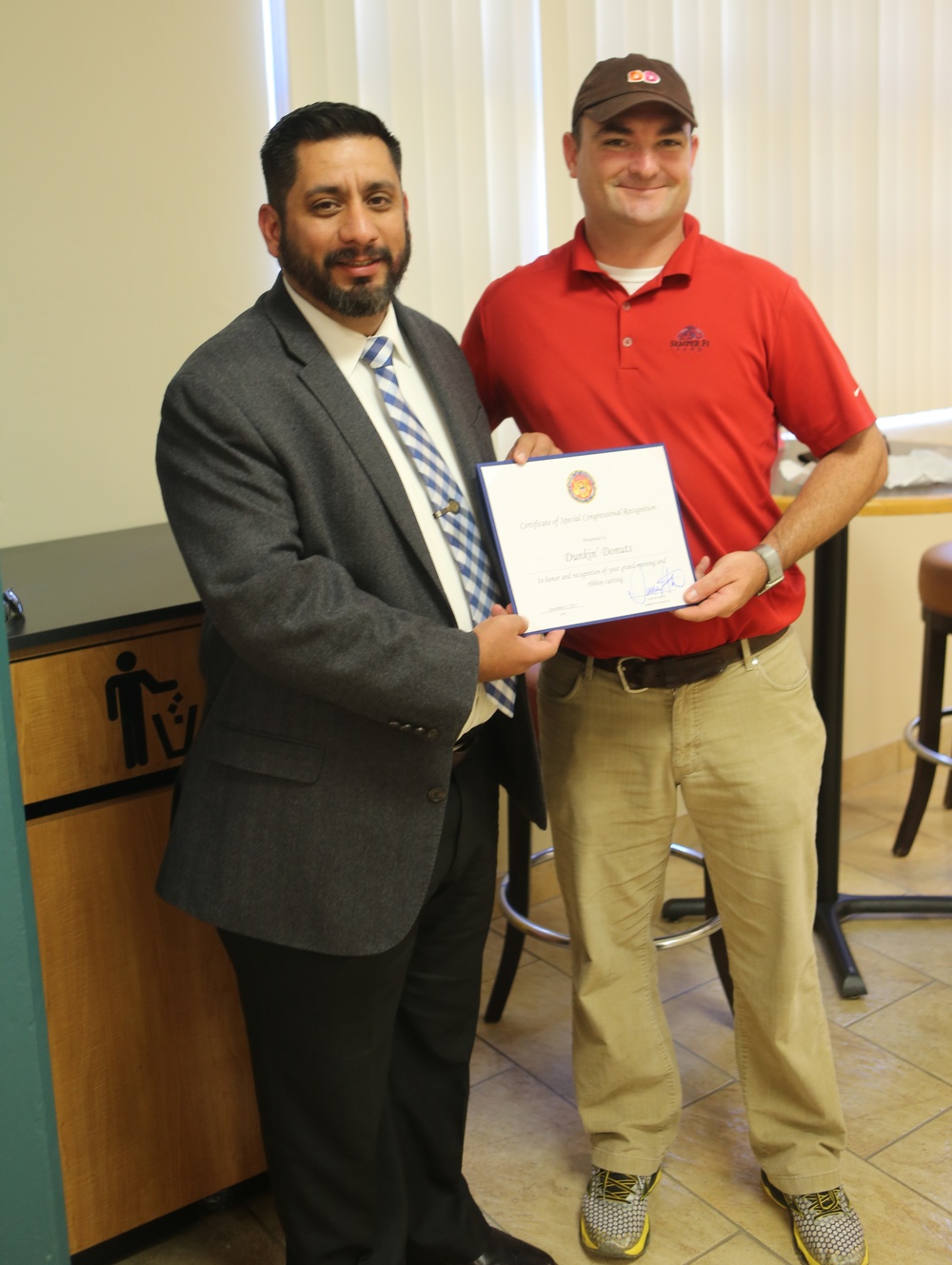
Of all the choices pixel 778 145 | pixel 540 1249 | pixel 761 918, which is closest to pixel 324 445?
pixel 761 918

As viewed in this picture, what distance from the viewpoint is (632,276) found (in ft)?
6.42

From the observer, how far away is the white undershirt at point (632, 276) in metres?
1.95

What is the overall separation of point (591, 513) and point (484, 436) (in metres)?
0.21

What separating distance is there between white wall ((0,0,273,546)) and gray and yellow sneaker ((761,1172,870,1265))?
1893 millimetres

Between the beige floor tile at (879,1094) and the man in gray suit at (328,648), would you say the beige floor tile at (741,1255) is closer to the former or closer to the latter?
the beige floor tile at (879,1094)

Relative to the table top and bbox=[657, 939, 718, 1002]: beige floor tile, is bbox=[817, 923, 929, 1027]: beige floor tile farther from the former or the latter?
the table top

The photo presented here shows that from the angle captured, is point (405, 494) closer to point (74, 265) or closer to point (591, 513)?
point (591, 513)

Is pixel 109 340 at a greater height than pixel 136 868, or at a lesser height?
greater

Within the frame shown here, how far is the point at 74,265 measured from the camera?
254 cm

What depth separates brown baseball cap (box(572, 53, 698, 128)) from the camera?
1865 millimetres

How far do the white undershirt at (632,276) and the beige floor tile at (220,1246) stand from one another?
1.75 m

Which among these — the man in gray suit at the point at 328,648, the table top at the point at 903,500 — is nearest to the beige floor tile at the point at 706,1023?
the man in gray suit at the point at 328,648

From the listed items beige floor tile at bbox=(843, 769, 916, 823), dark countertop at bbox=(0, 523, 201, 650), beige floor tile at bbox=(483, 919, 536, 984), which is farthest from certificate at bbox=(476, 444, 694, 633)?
beige floor tile at bbox=(843, 769, 916, 823)
